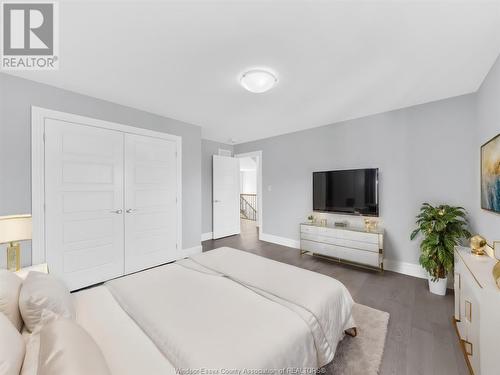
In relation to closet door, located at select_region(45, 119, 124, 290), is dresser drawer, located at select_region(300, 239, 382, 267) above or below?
below

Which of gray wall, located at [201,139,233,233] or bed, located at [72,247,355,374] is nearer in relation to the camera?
bed, located at [72,247,355,374]

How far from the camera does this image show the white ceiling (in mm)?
1435

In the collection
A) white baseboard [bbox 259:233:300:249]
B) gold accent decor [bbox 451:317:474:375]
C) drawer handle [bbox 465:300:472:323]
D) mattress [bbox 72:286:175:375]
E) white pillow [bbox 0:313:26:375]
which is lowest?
gold accent decor [bbox 451:317:474:375]

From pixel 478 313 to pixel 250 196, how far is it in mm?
7823

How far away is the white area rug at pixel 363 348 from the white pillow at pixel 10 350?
1729 millimetres

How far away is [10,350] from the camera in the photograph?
0.80 m

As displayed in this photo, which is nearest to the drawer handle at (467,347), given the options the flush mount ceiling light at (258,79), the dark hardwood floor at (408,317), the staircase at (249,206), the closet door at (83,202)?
the dark hardwood floor at (408,317)

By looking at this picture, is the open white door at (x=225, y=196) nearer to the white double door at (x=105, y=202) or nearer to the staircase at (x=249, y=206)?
the white double door at (x=105, y=202)

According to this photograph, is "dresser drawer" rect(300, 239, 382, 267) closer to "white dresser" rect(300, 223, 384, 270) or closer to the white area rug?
"white dresser" rect(300, 223, 384, 270)

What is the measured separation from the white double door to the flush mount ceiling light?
1.98 m

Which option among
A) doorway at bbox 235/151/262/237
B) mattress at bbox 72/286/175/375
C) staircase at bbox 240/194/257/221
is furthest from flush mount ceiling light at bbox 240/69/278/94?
staircase at bbox 240/194/257/221

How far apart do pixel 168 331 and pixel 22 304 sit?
0.76 metres

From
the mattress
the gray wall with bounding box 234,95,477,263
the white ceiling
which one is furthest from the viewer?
the gray wall with bounding box 234,95,477,263
